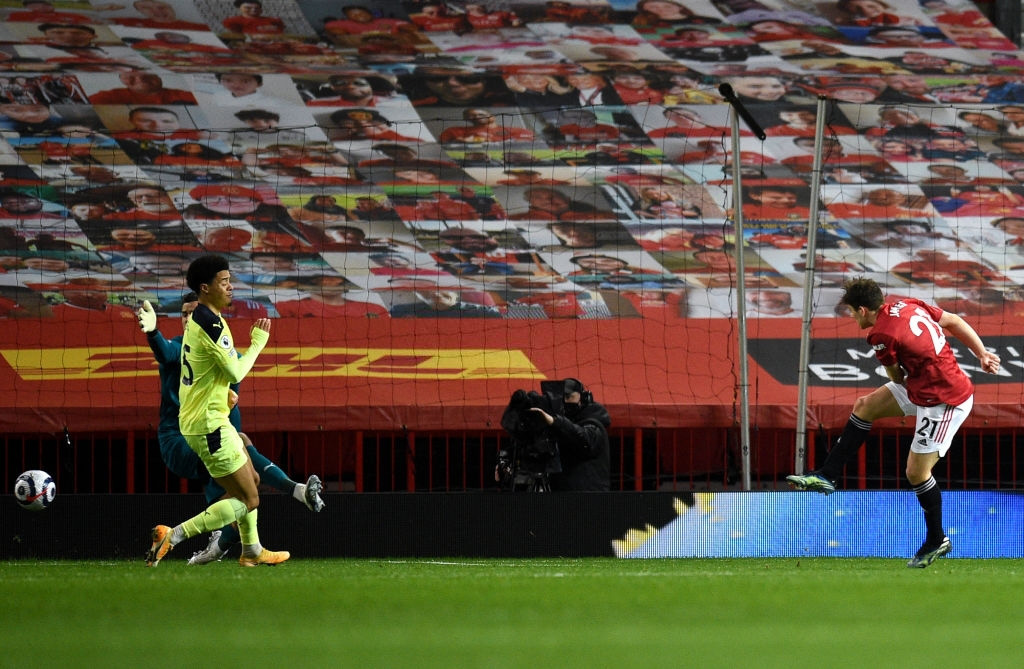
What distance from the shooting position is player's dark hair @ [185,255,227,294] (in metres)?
7.46

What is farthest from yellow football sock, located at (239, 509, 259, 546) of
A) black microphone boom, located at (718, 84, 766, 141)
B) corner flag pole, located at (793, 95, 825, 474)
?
black microphone boom, located at (718, 84, 766, 141)

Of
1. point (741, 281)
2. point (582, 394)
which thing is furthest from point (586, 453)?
point (741, 281)

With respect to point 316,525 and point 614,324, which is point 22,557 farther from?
point 614,324

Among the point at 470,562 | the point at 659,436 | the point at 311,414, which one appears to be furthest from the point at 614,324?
the point at 470,562

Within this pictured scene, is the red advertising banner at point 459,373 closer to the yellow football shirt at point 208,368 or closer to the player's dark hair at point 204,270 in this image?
the yellow football shirt at point 208,368

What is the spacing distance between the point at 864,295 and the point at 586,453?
278 cm

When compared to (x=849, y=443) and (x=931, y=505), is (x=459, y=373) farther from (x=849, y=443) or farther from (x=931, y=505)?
(x=931, y=505)

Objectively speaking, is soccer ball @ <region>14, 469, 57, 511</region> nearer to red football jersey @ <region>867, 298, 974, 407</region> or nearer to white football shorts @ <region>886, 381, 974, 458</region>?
red football jersey @ <region>867, 298, 974, 407</region>

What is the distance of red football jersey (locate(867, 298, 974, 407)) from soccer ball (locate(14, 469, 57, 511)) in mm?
5234

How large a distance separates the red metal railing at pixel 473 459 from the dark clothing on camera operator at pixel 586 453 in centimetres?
128

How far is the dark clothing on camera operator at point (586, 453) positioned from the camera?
1020 cm

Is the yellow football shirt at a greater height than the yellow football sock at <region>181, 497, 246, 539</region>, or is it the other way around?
the yellow football shirt

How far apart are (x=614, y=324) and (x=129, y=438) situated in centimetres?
439

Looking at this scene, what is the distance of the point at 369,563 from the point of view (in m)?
9.13
